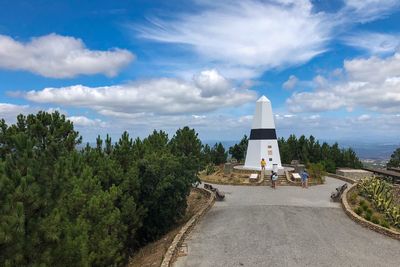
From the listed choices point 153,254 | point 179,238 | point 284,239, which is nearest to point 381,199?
point 284,239

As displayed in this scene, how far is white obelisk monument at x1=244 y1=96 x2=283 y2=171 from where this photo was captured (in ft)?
97.8

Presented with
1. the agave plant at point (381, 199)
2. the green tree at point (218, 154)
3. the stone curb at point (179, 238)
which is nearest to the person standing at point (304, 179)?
the agave plant at point (381, 199)

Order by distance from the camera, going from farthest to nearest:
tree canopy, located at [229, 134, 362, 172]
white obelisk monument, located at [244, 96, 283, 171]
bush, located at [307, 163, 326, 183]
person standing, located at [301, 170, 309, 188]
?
tree canopy, located at [229, 134, 362, 172], white obelisk monument, located at [244, 96, 283, 171], bush, located at [307, 163, 326, 183], person standing, located at [301, 170, 309, 188]

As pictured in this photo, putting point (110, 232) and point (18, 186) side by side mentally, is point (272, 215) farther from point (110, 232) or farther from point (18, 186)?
point (18, 186)

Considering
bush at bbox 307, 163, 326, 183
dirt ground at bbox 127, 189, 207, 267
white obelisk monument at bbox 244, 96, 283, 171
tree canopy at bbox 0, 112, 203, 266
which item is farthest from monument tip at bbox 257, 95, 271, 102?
dirt ground at bbox 127, 189, 207, 267

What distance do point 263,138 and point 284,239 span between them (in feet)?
59.3

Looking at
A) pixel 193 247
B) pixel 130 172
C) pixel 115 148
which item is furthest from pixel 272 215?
pixel 115 148

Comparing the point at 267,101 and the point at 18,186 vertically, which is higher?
the point at 267,101

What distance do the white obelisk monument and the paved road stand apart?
11394mm

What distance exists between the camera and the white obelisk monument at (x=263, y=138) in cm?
2981

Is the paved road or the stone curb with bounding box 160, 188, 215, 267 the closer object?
the stone curb with bounding box 160, 188, 215, 267

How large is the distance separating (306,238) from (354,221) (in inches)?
146

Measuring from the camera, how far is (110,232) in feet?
38.6

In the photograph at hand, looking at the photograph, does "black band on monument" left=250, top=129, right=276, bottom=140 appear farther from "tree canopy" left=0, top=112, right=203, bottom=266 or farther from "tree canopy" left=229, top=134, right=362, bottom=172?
"tree canopy" left=0, top=112, right=203, bottom=266
